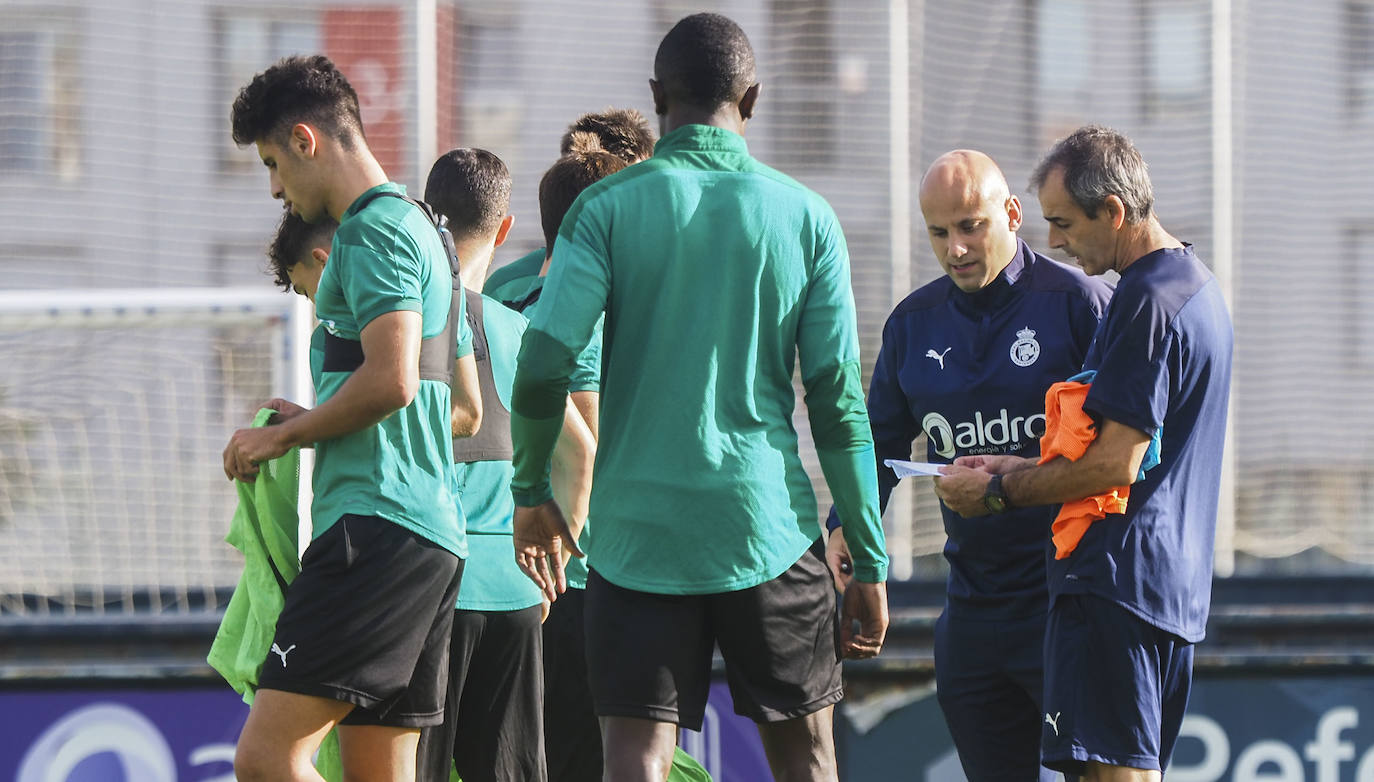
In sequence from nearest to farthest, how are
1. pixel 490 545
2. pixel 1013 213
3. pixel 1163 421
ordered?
pixel 1163 421 < pixel 490 545 < pixel 1013 213

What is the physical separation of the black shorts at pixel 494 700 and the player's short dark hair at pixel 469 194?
895mm

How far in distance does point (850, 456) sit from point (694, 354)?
0.36 meters

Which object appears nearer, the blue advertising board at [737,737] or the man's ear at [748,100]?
the man's ear at [748,100]

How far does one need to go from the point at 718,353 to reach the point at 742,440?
0.16m

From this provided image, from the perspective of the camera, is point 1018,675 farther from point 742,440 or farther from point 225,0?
point 225,0

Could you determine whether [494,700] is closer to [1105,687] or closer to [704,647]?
[704,647]

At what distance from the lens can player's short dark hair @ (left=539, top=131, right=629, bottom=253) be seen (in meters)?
4.02

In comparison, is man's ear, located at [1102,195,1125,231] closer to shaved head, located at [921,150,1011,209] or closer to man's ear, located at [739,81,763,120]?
shaved head, located at [921,150,1011,209]

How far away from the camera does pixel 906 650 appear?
5.48 metres

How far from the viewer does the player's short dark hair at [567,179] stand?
402cm

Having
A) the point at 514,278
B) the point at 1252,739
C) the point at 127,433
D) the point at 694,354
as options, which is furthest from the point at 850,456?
the point at 127,433

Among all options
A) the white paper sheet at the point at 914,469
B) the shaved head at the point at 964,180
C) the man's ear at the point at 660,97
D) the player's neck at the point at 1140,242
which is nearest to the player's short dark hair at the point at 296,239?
the man's ear at the point at 660,97

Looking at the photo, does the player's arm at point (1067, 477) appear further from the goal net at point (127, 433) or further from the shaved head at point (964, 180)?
the goal net at point (127, 433)

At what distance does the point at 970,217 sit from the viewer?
3.88 metres
